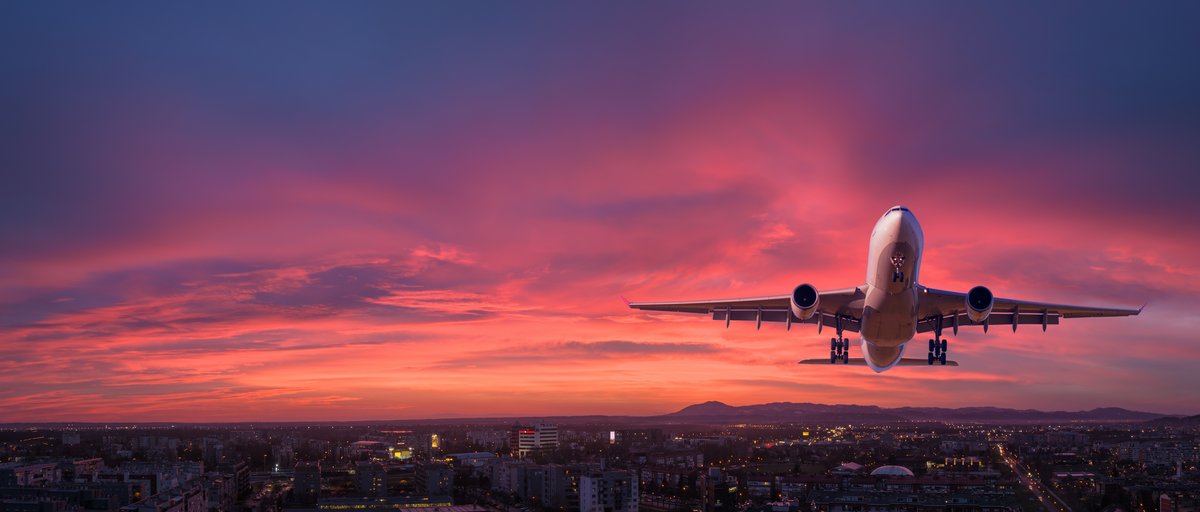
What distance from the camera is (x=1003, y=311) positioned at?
4131 cm

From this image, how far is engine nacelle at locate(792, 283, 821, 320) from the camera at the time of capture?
115 ft

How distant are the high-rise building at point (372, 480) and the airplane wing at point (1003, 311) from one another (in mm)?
91143

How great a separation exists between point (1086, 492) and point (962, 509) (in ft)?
133

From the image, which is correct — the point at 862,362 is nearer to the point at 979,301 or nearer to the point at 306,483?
the point at 979,301

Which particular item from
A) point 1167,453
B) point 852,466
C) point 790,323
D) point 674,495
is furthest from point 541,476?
point 1167,453

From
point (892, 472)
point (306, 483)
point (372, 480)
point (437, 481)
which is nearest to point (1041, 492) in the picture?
point (892, 472)

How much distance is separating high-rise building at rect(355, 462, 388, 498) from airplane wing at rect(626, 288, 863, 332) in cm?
8528

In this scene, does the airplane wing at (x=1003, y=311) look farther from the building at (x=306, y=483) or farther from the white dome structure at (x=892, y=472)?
the white dome structure at (x=892, y=472)

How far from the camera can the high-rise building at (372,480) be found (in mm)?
118000

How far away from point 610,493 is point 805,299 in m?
69.0

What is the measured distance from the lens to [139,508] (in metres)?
80.5

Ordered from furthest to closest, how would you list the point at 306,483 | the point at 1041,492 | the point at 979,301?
the point at 1041,492 < the point at 306,483 < the point at 979,301

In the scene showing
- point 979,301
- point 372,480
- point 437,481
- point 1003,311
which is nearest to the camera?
point 979,301

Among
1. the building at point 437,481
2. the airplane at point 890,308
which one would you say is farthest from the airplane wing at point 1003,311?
the building at point 437,481
